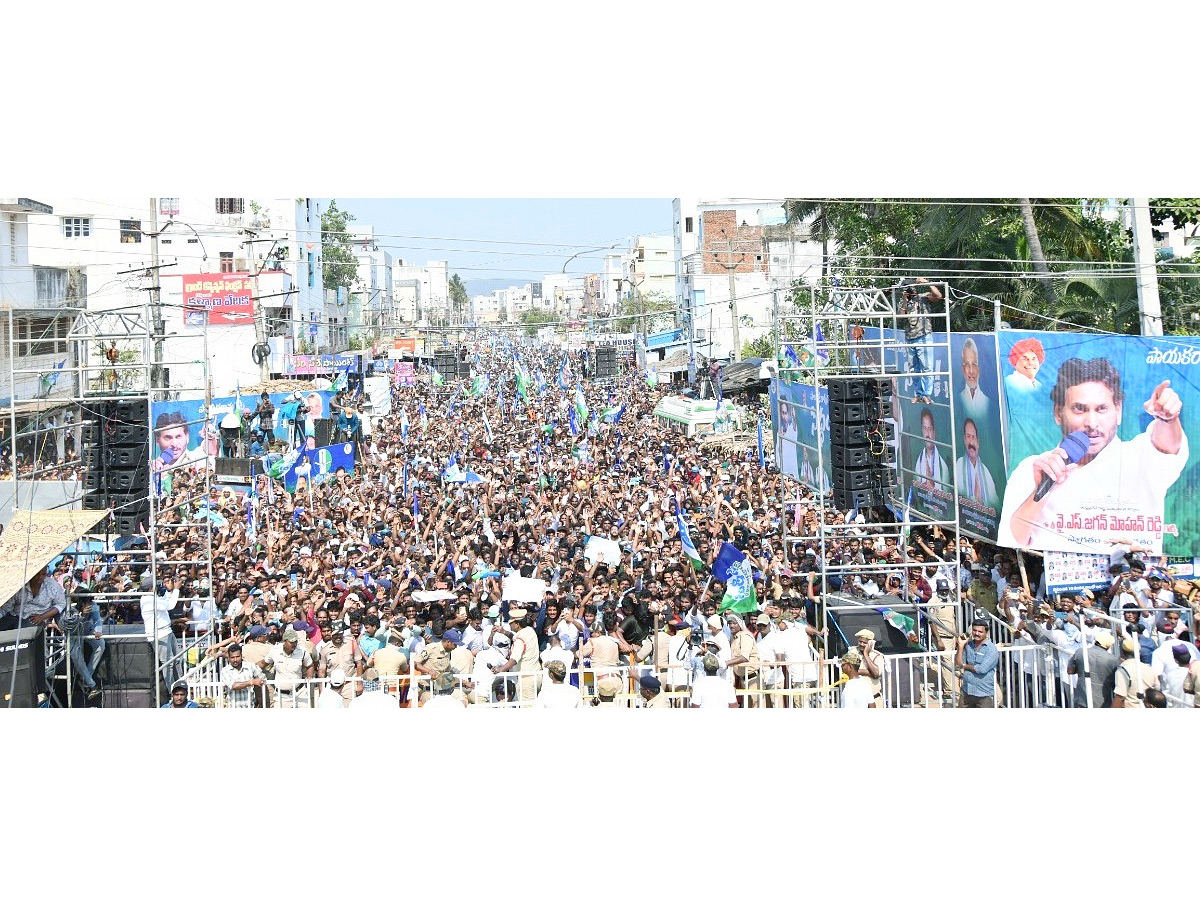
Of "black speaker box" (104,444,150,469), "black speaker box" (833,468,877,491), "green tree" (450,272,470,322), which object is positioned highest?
"green tree" (450,272,470,322)

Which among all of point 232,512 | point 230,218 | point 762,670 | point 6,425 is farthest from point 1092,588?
point 230,218

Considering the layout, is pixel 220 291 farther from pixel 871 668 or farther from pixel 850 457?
pixel 871 668

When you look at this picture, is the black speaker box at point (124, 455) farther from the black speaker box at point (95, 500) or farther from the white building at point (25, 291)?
the white building at point (25, 291)

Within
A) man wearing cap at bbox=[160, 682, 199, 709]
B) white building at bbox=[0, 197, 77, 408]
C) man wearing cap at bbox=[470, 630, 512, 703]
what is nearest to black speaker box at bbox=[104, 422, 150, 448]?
man wearing cap at bbox=[160, 682, 199, 709]

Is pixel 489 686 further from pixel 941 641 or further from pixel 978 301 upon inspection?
pixel 978 301

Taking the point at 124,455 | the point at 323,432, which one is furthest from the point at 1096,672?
the point at 323,432

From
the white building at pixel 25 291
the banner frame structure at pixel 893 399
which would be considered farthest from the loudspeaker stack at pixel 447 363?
the banner frame structure at pixel 893 399

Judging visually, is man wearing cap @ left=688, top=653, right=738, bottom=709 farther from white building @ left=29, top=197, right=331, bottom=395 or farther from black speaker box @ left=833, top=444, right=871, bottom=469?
white building @ left=29, top=197, right=331, bottom=395
